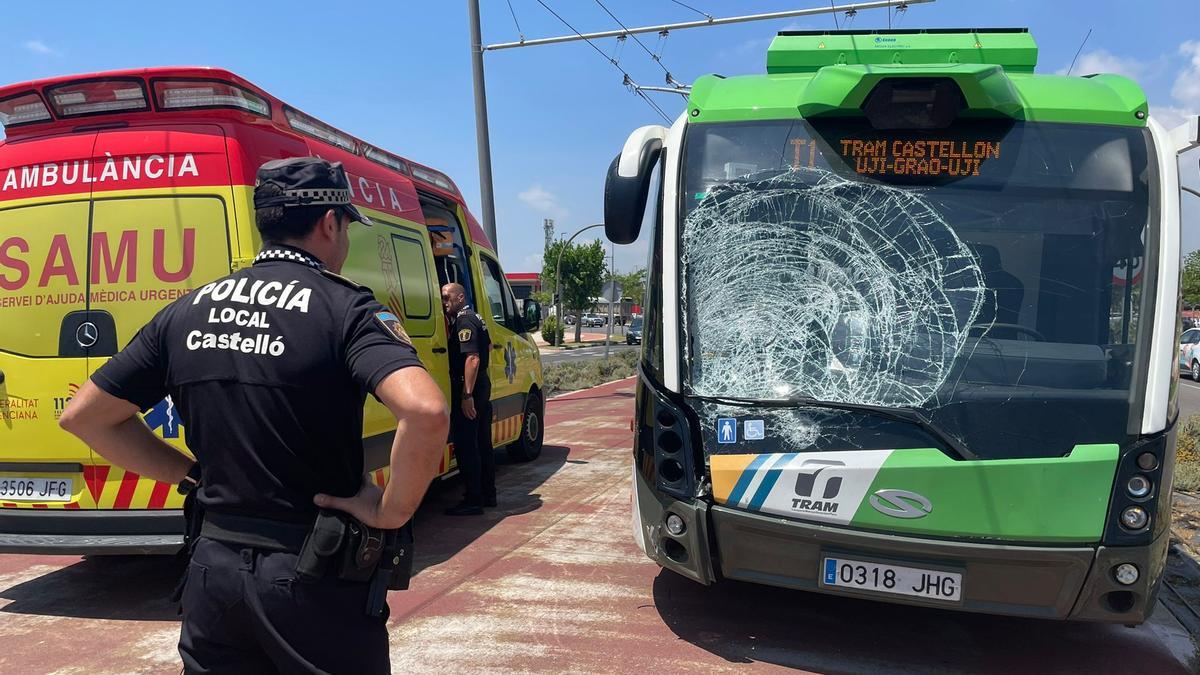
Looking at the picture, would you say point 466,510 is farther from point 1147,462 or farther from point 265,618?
point 265,618

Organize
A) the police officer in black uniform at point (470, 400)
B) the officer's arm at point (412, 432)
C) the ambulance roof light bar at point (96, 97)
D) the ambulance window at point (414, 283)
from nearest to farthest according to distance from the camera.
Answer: the officer's arm at point (412, 432) → the ambulance roof light bar at point (96, 97) → the ambulance window at point (414, 283) → the police officer in black uniform at point (470, 400)

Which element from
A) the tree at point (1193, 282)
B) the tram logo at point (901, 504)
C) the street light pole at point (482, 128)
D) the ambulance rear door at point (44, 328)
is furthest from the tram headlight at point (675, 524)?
the tree at point (1193, 282)

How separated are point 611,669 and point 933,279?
7.54 ft

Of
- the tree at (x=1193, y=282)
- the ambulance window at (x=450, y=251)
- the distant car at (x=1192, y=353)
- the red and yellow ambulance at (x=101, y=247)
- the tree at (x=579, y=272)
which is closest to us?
the red and yellow ambulance at (x=101, y=247)

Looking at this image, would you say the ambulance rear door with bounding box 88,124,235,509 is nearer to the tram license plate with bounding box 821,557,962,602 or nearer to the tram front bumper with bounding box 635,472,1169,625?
the tram front bumper with bounding box 635,472,1169,625

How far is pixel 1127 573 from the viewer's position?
3500mm

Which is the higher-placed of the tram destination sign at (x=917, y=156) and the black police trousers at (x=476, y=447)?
the tram destination sign at (x=917, y=156)

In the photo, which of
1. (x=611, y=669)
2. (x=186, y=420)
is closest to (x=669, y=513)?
(x=611, y=669)

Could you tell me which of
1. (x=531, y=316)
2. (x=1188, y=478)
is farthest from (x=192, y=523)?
(x=1188, y=478)

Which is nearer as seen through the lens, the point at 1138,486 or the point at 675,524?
the point at 1138,486

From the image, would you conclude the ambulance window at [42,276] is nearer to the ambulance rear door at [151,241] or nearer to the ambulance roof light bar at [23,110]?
the ambulance rear door at [151,241]

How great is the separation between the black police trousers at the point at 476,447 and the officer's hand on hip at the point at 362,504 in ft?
14.6

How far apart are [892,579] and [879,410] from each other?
0.72 m

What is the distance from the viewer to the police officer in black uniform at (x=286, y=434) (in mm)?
1988
